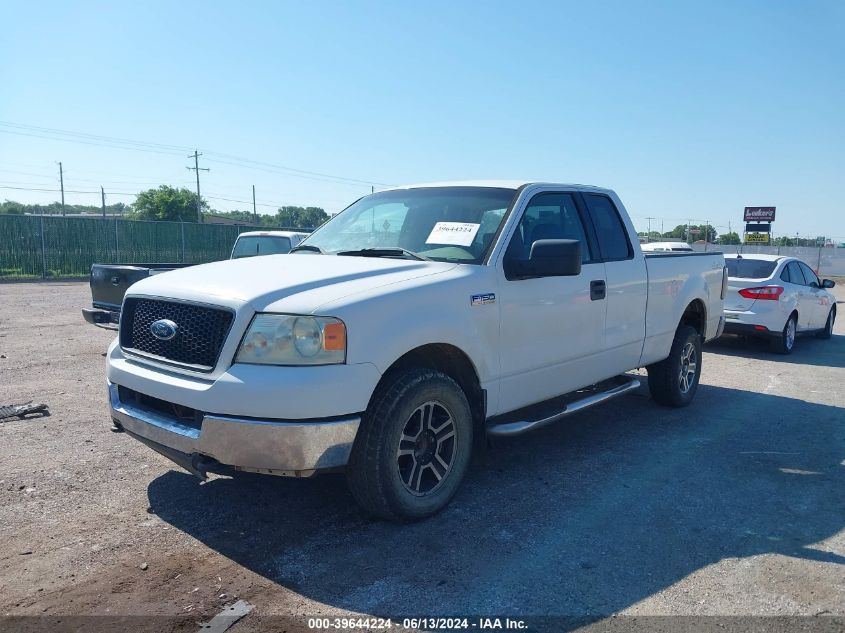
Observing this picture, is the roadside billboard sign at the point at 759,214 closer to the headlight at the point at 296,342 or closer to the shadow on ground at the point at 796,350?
the shadow on ground at the point at 796,350

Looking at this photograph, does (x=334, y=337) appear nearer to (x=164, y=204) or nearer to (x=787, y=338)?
(x=787, y=338)

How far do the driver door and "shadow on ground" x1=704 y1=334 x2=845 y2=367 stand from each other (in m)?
6.44

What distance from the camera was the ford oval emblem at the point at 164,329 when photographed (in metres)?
3.75

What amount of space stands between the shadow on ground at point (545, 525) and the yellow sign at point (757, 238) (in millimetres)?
39319

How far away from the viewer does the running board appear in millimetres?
4426

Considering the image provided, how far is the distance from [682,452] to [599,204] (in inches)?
84.0

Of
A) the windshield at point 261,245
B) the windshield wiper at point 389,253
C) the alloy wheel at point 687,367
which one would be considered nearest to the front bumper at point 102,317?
the windshield wiper at point 389,253

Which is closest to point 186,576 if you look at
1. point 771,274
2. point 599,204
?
point 599,204

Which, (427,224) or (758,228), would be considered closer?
(427,224)

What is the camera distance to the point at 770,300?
10.7 metres

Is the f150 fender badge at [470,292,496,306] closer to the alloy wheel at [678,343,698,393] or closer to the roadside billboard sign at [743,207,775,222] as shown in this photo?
the alloy wheel at [678,343,698,393]

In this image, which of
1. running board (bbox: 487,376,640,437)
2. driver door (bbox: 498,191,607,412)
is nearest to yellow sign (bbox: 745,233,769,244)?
running board (bbox: 487,376,640,437)

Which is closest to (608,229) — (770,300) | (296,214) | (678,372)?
(678,372)

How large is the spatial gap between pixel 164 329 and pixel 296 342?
2.79 ft
